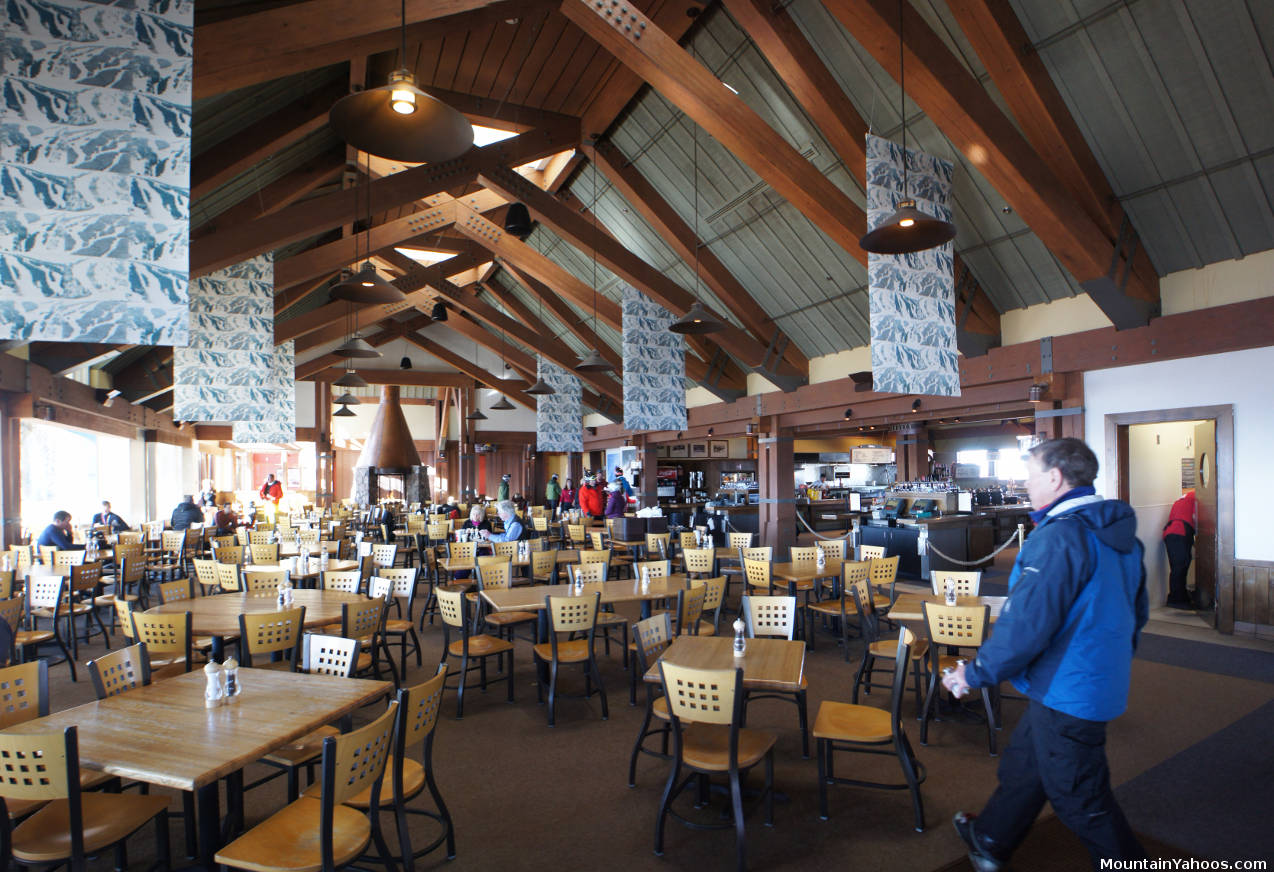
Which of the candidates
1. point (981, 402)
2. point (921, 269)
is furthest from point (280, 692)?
point (981, 402)

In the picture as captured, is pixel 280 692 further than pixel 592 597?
No

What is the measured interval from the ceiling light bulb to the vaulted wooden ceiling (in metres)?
2.77

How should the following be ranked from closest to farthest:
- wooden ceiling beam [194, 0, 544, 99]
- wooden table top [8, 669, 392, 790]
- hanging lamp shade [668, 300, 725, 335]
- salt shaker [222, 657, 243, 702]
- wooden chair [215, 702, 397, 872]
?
wooden chair [215, 702, 397, 872] < wooden table top [8, 669, 392, 790] < salt shaker [222, 657, 243, 702] < wooden ceiling beam [194, 0, 544, 99] < hanging lamp shade [668, 300, 725, 335]

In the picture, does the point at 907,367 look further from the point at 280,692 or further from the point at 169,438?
the point at 169,438

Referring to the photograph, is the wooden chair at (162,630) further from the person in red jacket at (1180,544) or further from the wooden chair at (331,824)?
the person in red jacket at (1180,544)

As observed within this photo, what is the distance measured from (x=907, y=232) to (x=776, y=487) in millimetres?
9046

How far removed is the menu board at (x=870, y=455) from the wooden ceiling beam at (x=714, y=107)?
14.0 meters

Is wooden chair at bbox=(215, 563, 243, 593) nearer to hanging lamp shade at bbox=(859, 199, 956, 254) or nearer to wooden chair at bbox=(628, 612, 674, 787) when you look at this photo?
wooden chair at bbox=(628, 612, 674, 787)

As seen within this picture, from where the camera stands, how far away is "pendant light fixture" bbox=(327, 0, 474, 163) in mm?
3121

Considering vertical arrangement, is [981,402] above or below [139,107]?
below

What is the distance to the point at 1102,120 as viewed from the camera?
6.28m

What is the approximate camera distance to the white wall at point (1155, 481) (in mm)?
8133

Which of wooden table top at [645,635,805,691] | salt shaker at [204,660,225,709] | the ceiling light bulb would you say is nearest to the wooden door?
wooden table top at [645,635,805,691]

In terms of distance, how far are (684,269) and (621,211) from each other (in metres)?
1.44
